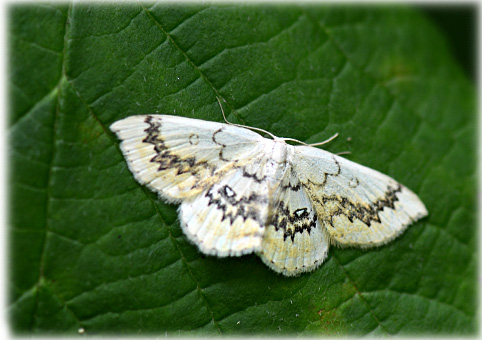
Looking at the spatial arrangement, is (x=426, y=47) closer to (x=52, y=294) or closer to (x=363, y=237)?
(x=363, y=237)

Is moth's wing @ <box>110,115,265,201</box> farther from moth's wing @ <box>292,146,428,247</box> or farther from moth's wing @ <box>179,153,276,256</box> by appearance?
moth's wing @ <box>292,146,428,247</box>

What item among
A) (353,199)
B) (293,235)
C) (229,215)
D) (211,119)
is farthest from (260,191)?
(353,199)

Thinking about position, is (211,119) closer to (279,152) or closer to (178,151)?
(178,151)

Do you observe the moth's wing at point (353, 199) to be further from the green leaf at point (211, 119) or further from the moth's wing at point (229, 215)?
the moth's wing at point (229, 215)

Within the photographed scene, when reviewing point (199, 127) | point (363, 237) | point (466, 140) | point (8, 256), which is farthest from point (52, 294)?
point (466, 140)

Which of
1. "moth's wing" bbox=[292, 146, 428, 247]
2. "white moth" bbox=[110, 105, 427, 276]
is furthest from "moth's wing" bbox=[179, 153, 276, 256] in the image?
"moth's wing" bbox=[292, 146, 428, 247]

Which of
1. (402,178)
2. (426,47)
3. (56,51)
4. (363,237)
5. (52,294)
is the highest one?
(56,51)

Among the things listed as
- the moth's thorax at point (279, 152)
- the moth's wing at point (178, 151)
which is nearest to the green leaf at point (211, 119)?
the moth's wing at point (178, 151)
